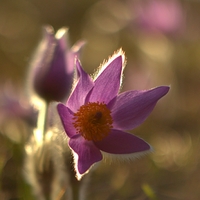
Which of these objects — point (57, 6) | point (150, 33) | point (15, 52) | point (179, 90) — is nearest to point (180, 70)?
point (179, 90)

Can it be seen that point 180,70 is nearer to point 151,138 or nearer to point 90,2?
point 151,138

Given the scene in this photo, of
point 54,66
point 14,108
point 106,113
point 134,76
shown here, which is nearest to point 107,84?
point 106,113

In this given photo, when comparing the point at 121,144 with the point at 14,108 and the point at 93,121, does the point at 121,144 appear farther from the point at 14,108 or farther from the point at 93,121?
the point at 14,108

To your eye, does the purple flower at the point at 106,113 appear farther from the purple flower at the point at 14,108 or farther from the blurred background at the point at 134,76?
the purple flower at the point at 14,108

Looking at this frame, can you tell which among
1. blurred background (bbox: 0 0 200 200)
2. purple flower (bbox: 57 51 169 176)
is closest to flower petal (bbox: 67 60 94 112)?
purple flower (bbox: 57 51 169 176)

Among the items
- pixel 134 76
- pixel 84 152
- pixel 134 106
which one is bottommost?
pixel 84 152

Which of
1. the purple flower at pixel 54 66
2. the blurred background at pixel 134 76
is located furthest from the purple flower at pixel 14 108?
the purple flower at pixel 54 66

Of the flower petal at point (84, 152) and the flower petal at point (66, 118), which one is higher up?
the flower petal at point (66, 118)
